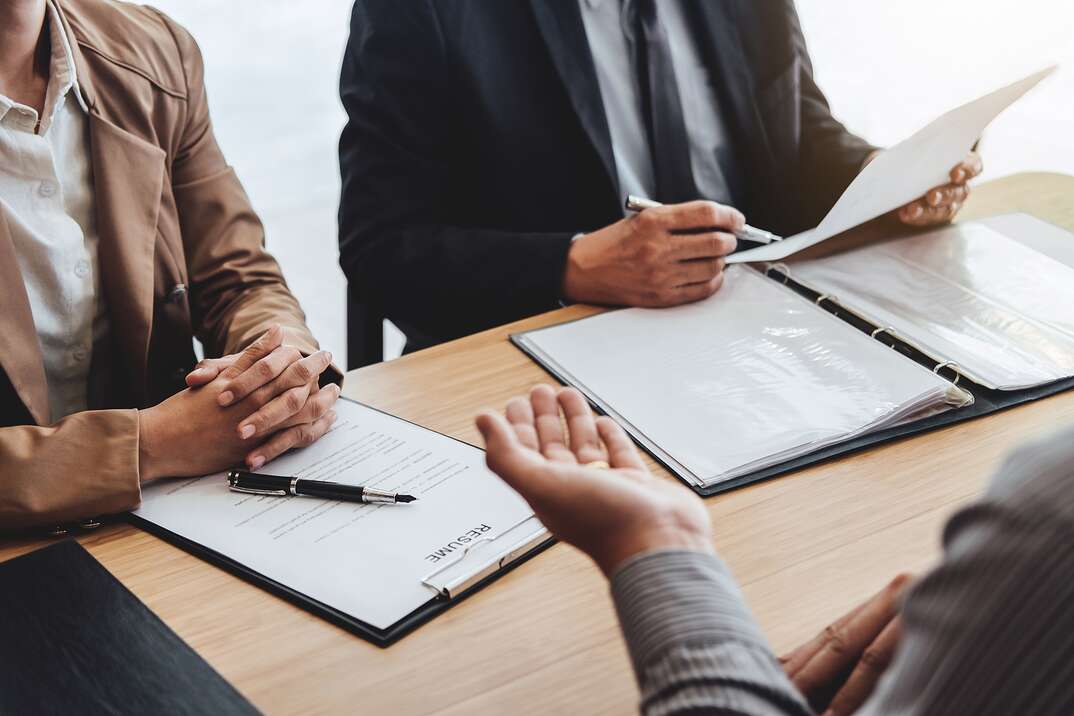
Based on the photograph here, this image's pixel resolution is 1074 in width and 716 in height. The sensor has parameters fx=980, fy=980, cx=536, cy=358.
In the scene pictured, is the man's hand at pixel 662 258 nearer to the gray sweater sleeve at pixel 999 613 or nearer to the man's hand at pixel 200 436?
the man's hand at pixel 200 436

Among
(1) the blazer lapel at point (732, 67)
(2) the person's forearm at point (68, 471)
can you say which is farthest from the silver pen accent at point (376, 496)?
(1) the blazer lapel at point (732, 67)

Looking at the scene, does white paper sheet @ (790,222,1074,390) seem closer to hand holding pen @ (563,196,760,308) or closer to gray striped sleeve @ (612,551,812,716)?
hand holding pen @ (563,196,760,308)

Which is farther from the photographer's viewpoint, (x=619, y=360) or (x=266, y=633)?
(x=619, y=360)

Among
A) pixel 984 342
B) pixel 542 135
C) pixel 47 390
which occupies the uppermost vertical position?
pixel 542 135

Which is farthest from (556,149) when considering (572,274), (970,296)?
(970,296)

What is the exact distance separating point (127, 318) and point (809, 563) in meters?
0.86

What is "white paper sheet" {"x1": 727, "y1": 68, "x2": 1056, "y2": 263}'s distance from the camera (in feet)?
4.02

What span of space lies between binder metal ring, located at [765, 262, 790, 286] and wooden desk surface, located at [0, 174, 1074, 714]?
37 cm

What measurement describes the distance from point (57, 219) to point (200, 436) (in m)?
0.37

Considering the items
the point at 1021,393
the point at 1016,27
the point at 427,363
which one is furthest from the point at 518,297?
the point at 1016,27

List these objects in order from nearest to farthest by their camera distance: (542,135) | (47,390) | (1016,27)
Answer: (47,390)
(542,135)
(1016,27)

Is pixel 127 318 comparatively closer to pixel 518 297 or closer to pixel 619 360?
pixel 518 297

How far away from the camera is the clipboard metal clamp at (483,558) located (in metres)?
0.78

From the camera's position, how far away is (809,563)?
2.63ft
